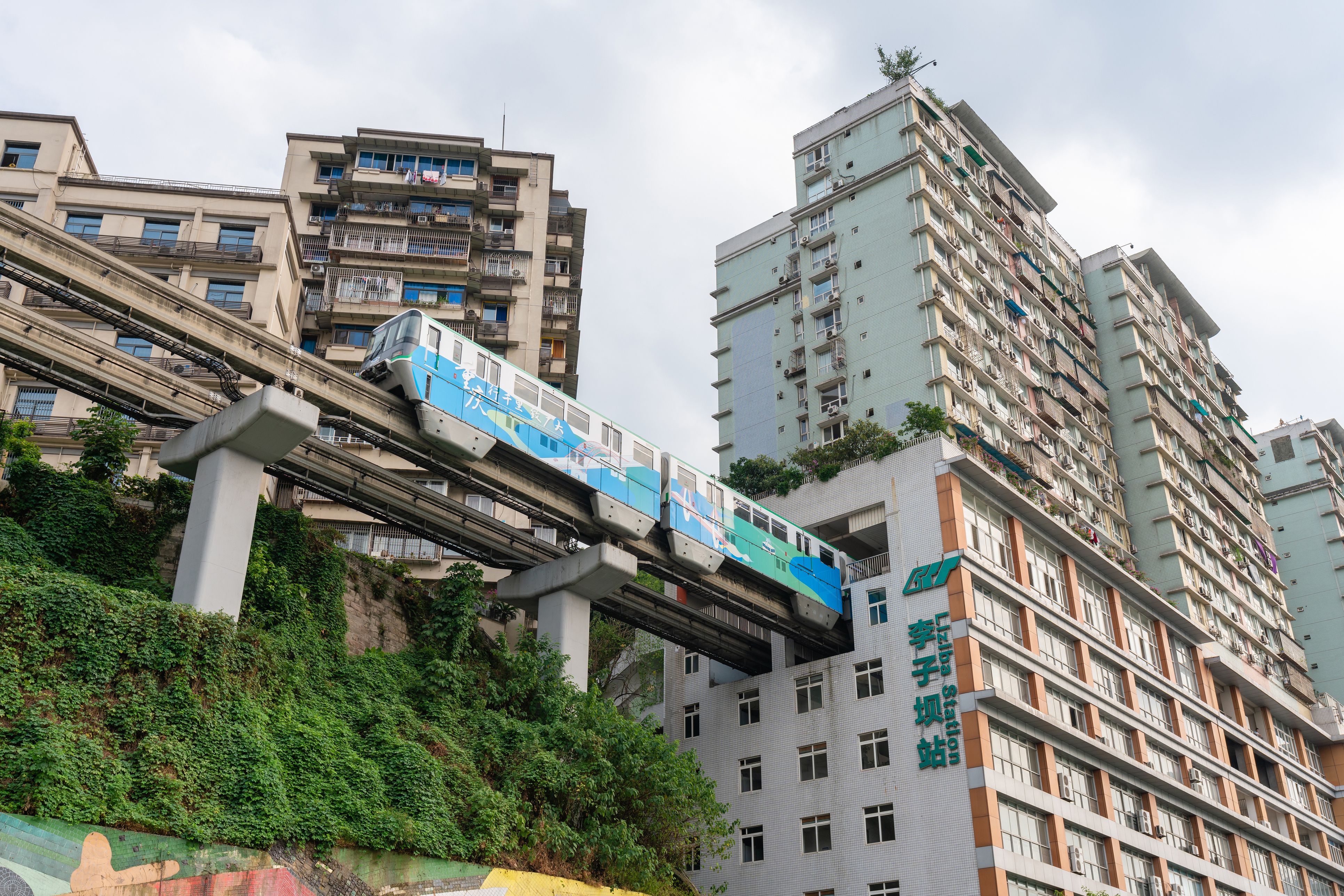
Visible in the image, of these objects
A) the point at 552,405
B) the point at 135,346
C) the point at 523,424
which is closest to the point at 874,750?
the point at 552,405

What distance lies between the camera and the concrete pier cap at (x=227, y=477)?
26.8 m

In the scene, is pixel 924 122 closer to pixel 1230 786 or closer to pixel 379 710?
pixel 1230 786

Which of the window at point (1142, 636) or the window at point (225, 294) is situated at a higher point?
the window at point (225, 294)

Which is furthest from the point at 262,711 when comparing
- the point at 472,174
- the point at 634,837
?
the point at 472,174

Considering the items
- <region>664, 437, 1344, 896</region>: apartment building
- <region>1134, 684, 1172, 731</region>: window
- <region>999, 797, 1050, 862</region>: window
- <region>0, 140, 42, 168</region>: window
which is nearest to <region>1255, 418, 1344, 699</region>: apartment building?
<region>664, 437, 1344, 896</region>: apartment building

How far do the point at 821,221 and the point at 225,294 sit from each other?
2963 centimetres

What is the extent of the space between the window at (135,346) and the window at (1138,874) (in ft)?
140

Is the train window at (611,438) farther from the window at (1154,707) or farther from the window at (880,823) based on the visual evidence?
the window at (1154,707)

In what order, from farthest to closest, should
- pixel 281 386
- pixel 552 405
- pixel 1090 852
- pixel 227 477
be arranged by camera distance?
pixel 1090 852 → pixel 552 405 → pixel 281 386 → pixel 227 477

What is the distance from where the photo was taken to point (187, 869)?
20953 mm

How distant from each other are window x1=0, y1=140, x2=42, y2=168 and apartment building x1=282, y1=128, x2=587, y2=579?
12.1 m

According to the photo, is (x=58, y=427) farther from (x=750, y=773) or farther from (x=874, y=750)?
(x=874, y=750)

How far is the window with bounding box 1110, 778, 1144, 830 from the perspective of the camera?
43.5m

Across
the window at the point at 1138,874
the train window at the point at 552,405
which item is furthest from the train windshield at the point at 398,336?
the window at the point at 1138,874
